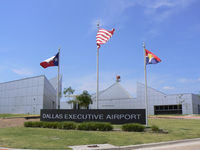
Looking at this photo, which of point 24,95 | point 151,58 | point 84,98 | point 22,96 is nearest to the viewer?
point 151,58

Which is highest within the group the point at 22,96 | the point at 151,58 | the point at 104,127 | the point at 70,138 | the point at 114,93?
the point at 151,58

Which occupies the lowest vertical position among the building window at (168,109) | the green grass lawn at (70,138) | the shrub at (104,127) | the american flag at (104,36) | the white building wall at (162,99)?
the building window at (168,109)

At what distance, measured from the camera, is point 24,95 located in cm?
5631

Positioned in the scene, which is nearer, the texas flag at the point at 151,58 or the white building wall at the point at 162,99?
the texas flag at the point at 151,58

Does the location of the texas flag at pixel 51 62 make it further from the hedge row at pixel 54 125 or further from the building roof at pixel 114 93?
the building roof at pixel 114 93

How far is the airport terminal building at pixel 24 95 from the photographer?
53.2 meters

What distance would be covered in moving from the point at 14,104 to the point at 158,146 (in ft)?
181

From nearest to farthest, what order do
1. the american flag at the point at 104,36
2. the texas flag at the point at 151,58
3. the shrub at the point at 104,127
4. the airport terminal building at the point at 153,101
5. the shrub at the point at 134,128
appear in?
the shrub at the point at 134,128
the shrub at the point at 104,127
the texas flag at the point at 151,58
the american flag at the point at 104,36
the airport terminal building at the point at 153,101

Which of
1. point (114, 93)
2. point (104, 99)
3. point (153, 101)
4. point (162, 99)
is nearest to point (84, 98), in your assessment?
point (104, 99)

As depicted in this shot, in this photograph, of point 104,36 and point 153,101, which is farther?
point 153,101

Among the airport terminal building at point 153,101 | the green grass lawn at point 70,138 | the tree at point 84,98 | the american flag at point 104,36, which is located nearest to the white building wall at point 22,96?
the tree at point 84,98

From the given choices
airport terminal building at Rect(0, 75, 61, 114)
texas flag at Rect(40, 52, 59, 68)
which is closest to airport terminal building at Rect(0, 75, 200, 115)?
airport terminal building at Rect(0, 75, 61, 114)

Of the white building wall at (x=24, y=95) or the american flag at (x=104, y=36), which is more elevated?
the american flag at (x=104, y=36)

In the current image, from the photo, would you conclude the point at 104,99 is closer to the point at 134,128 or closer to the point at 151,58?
the point at 151,58
